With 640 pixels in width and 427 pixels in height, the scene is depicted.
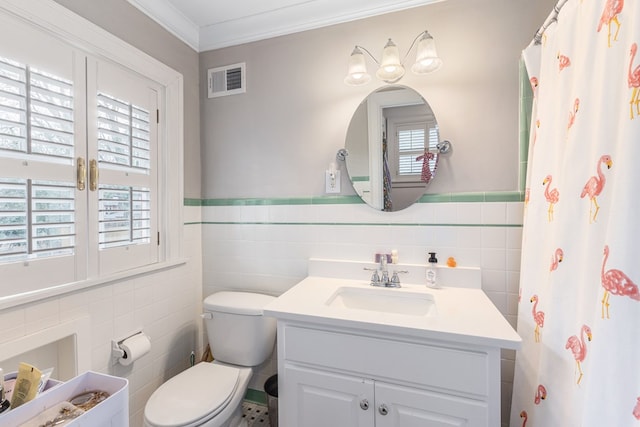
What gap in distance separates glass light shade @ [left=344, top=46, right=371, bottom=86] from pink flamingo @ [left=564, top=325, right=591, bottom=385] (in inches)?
51.4

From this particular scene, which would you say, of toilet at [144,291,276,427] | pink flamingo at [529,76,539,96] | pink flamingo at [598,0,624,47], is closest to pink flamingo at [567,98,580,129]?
pink flamingo at [598,0,624,47]

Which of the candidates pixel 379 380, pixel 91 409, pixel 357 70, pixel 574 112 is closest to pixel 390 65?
pixel 357 70

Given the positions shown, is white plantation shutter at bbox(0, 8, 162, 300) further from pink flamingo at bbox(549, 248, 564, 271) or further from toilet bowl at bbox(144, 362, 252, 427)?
pink flamingo at bbox(549, 248, 564, 271)

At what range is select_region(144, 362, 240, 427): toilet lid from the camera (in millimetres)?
1131

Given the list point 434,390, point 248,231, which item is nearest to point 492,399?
point 434,390

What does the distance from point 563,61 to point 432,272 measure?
3.11 feet

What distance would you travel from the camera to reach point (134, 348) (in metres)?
1.39

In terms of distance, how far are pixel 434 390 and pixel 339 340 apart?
35 centimetres

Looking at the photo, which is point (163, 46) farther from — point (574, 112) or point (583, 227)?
point (583, 227)

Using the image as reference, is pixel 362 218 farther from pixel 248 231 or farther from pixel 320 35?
pixel 320 35

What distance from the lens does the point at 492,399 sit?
0.92 metres

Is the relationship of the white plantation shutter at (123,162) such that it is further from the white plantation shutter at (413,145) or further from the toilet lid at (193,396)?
the white plantation shutter at (413,145)

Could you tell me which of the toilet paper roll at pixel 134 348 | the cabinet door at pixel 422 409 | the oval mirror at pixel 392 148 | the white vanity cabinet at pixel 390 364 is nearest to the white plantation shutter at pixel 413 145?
the oval mirror at pixel 392 148

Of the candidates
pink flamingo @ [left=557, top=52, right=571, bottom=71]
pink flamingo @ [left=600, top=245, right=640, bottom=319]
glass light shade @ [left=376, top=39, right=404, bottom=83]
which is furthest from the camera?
glass light shade @ [left=376, top=39, right=404, bottom=83]
